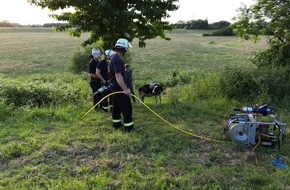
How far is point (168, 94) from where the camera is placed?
30.8 feet

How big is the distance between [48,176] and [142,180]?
1479 mm

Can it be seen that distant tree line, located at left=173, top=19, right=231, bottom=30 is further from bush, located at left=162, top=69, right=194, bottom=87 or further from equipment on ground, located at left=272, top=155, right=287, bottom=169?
equipment on ground, located at left=272, top=155, right=287, bottom=169

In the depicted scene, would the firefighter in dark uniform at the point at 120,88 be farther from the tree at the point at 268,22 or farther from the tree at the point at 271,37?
the tree at the point at 268,22

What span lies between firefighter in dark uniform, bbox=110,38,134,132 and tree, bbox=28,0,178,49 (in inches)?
103

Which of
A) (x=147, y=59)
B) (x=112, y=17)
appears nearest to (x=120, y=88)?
(x=112, y=17)

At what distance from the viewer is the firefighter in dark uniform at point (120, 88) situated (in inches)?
251

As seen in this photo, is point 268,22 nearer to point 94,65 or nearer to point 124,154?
point 94,65

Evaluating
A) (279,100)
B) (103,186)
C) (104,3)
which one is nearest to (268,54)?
(279,100)

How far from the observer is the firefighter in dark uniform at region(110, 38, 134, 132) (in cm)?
636

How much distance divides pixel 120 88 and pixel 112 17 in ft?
11.2

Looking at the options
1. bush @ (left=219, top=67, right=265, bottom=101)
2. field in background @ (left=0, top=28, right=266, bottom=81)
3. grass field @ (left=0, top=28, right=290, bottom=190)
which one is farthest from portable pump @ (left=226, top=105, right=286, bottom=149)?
field in background @ (left=0, top=28, right=266, bottom=81)

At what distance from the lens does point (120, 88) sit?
6.66 m

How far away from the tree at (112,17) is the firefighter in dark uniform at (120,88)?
103 inches

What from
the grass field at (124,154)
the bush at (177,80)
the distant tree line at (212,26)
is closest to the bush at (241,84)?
the grass field at (124,154)
